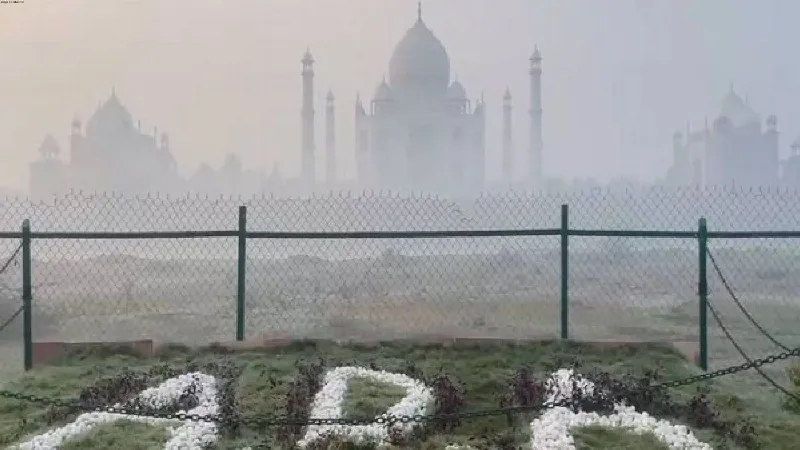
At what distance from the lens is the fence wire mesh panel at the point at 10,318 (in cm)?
605

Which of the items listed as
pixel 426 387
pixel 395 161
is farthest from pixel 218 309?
pixel 395 161

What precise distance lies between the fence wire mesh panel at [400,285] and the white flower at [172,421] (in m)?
5.31

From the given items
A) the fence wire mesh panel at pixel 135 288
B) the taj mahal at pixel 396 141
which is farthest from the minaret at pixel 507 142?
the fence wire mesh panel at pixel 135 288

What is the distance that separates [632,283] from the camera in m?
16.2

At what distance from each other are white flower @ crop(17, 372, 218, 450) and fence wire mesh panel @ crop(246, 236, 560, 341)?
5.31 metres

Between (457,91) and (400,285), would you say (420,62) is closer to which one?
(457,91)

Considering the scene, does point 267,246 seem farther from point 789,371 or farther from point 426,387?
point 789,371

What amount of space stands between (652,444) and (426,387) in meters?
1.48

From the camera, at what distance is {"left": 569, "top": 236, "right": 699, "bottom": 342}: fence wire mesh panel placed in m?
12.4

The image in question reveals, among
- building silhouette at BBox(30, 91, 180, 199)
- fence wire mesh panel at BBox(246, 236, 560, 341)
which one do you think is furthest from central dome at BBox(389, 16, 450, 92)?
fence wire mesh panel at BBox(246, 236, 560, 341)

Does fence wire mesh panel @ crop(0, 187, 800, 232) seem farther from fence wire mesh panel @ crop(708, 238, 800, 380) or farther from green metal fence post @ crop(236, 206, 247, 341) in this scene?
green metal fence post @ crop(236, 206, 247, 341)

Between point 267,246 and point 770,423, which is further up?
point 267,246

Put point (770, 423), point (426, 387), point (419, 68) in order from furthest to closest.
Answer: point (419, 68)
point (426, 387)
point (770, 423)

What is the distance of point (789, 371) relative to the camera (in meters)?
5.27
